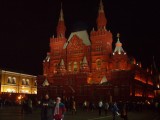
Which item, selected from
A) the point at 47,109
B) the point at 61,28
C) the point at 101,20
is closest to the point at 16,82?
the point at 61,28

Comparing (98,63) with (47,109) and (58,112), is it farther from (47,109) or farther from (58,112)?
(58,112)

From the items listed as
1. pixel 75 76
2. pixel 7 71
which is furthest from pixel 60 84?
pixel 7 71

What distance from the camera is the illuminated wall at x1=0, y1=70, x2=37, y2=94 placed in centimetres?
7656

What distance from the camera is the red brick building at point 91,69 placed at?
62.9 metres

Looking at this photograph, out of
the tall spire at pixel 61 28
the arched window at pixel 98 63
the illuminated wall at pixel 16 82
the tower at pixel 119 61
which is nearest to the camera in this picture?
the tower at pixel 119 61

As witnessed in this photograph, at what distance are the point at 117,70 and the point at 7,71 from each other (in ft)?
108

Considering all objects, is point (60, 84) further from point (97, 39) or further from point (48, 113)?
point (48, 113)

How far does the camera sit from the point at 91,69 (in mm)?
69812

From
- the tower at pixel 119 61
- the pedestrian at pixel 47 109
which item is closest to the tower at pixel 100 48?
the tower at pixel 119 61

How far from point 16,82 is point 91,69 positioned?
84.2 ft

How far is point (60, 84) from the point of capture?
233ft

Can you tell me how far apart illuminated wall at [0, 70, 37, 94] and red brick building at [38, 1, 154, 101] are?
30.4 feet

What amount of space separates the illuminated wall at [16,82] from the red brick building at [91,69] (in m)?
9.28

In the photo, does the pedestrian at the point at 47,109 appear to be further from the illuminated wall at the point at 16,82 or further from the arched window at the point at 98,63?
the illuminated wall at the point at 16,82
